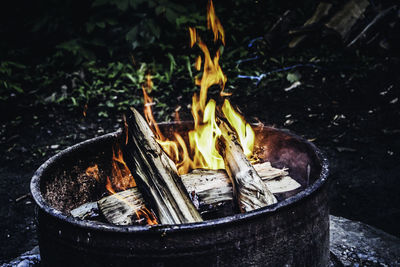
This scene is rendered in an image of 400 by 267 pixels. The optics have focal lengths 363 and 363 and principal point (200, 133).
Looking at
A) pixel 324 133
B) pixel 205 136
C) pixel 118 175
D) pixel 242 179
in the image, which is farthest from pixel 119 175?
pixel 324 133

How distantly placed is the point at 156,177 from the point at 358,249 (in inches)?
63.2

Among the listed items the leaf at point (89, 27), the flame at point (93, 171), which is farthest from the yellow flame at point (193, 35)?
the flame at point (93, 171)

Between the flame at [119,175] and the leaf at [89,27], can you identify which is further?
the leaf at [89,27]

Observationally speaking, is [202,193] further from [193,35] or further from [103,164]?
[193,35]

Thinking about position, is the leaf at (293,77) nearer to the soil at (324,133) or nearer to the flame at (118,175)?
the soil at (324,133)

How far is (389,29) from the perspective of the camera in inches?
205

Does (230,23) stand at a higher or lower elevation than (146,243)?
higher

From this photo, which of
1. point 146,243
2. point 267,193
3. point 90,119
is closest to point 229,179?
point 267,193

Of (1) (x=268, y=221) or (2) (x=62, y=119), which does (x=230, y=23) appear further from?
(1) (x=268, y=221)

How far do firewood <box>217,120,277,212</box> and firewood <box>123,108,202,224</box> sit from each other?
0.83 ft

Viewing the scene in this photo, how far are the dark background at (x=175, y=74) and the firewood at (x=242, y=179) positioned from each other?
2117mm

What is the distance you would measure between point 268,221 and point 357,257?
1.37 meters

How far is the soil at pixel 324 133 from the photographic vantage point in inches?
129

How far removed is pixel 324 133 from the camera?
4375 millimetres
